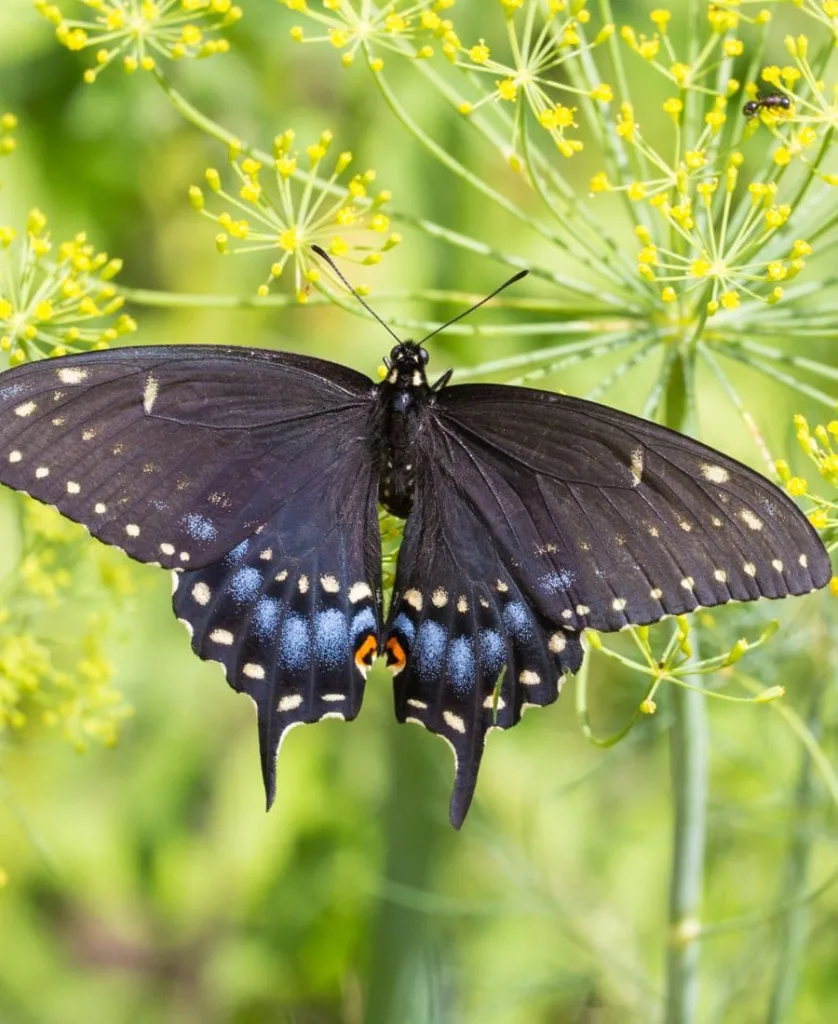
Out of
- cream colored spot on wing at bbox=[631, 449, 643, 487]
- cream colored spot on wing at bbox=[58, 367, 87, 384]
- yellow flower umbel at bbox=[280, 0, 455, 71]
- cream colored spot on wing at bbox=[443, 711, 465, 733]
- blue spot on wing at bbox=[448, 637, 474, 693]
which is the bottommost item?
cream colored spot on wing at bbox=[443, 711, 465, 733]

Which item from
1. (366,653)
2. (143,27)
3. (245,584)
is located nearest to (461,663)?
(366,653)

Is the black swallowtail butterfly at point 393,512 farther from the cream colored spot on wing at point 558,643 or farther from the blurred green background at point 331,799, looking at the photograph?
the blurred green background at point 331,799

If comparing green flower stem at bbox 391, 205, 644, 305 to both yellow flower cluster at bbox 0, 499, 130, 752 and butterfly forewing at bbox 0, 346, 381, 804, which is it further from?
yellow flower cluster at bbox 0, 499, 130, 752

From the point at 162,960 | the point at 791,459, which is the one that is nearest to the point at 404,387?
the point at 791,459

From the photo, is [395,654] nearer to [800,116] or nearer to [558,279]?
[558,279]

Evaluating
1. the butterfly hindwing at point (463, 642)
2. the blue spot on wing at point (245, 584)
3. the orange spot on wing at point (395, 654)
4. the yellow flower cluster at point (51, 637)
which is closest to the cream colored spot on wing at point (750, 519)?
the butterfly hindwing at point (463, 642)

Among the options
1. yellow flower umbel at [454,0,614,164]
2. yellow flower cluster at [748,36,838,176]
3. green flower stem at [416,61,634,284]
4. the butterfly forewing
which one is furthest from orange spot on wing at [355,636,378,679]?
yellow flower cluster at [748,36,838,176]
